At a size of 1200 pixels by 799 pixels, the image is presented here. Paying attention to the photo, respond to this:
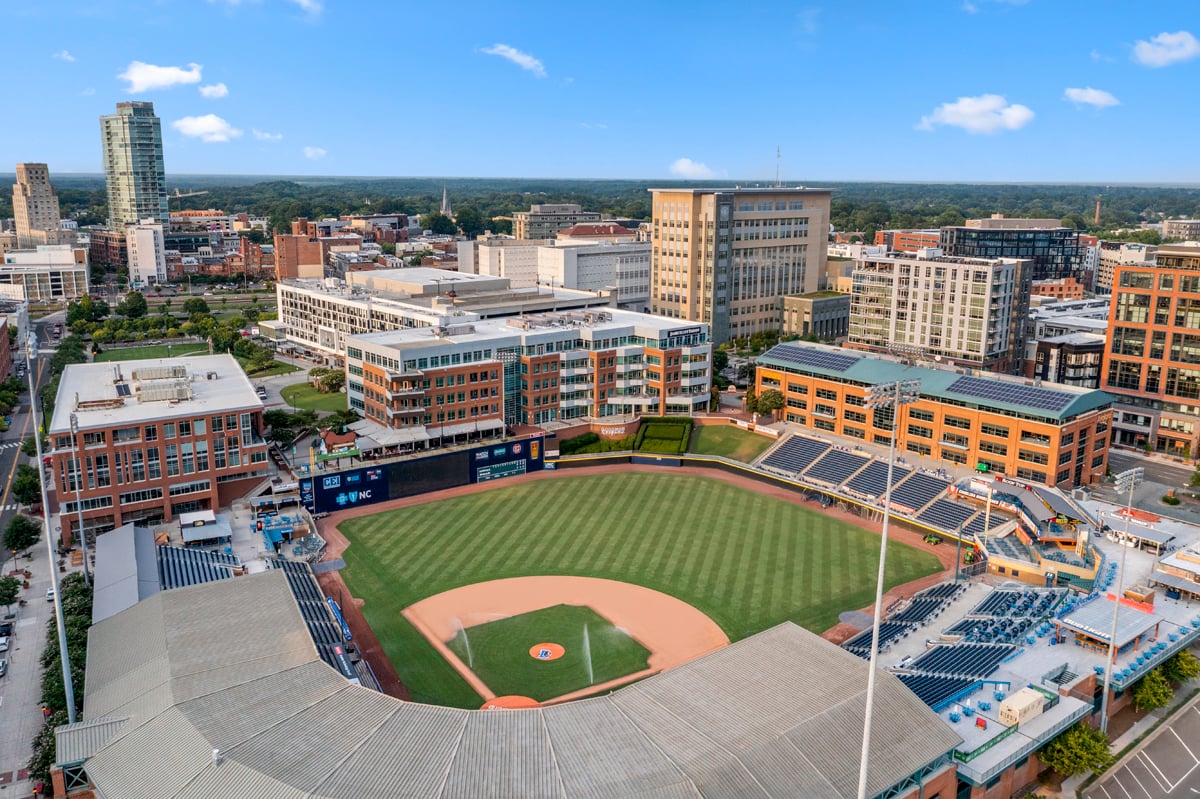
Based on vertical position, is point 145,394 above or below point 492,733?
above

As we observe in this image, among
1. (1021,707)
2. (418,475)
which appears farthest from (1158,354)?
(418,475)

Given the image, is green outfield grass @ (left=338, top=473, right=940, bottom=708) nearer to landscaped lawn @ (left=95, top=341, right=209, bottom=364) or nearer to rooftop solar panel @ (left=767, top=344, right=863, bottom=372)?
rooftop solar panel @ (left=767, top=344, right=863, bottom=372)

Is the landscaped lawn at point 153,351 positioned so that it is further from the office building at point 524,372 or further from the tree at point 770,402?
the tree at point 770,402

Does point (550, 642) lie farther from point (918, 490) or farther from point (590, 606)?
point (918, 490)

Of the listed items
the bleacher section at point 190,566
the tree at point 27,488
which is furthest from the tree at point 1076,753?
the tree at point 27,488

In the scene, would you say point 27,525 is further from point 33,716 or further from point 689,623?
point 689,623

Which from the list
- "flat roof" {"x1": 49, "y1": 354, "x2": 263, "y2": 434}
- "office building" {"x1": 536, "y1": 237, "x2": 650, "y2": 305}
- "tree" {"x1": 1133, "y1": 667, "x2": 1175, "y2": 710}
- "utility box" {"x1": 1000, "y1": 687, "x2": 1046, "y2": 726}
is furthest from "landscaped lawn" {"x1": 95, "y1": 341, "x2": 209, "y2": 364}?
"tree" {"x1": 1133, "y1": 667, "x2": 1175, "y2": 710}

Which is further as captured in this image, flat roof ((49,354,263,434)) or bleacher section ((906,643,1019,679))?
flat roof ((49,354,263,434))
